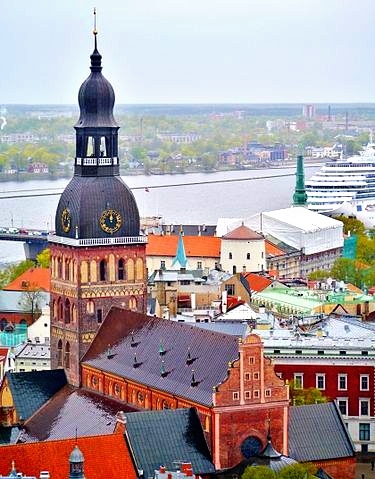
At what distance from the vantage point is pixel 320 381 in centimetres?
5078

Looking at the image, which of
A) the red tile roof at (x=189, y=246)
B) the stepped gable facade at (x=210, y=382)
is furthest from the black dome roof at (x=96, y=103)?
the red tile roof at (x=189, y=246)

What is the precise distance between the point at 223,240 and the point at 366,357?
87.7 ft

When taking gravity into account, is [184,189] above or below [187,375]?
below

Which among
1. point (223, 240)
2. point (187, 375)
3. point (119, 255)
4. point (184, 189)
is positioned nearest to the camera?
point (187, 375)

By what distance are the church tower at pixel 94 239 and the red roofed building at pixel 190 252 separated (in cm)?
2900

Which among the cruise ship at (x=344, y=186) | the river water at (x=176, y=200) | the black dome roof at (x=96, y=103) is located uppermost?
the black dome roof at (x=96, y=103)

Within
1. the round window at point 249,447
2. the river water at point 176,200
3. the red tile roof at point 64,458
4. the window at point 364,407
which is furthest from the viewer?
the river water at point 176,200

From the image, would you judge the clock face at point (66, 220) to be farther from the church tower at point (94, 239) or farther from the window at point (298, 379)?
the window at point (298, 379)

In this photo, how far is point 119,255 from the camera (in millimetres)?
46844

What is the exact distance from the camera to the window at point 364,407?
50.5 metres

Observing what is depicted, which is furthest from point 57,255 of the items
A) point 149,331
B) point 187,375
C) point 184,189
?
point 184,189

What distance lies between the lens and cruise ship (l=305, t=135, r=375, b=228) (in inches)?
5008

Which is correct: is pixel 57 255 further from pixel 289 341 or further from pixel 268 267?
pixel 268 267

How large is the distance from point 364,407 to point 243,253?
84.7 feet
